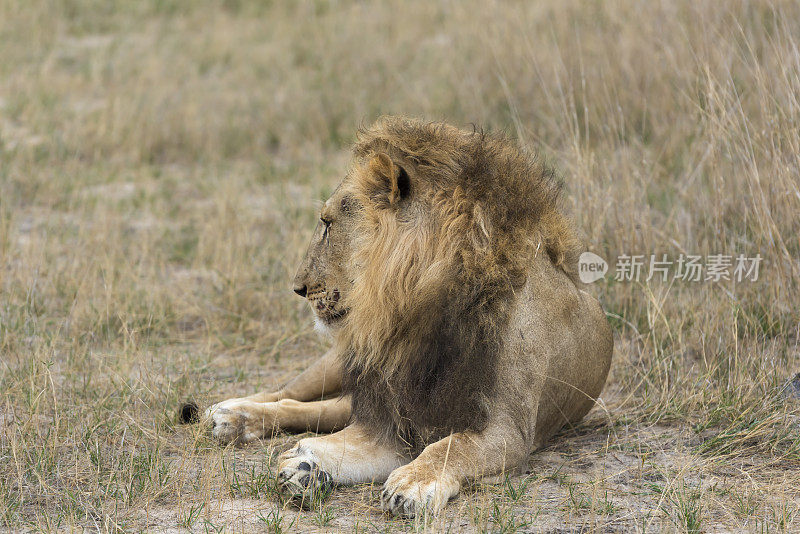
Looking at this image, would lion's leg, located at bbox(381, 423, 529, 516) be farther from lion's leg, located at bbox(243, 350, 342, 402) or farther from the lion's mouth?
lion's leg, located at bbox(243, 350, 342, 402)

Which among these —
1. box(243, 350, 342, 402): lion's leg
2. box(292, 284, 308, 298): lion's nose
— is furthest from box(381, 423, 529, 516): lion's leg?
box(243, 350, 342, 402): lion's leg

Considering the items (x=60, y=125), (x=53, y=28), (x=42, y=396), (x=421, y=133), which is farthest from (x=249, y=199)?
(x=53, y=28)

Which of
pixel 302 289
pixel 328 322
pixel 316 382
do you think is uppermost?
pixel 302 289

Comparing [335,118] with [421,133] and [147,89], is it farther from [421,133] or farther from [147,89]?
[421,133]

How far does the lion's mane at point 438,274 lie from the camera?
10.7 ft

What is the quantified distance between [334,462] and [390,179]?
0.96 meters

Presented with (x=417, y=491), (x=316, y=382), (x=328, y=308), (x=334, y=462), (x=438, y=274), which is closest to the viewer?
(x=417, y=491)

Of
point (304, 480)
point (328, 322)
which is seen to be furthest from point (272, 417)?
point (304, 480)

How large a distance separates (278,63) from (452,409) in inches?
277

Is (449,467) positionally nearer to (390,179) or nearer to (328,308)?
(328,308)

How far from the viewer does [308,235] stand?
6.08m

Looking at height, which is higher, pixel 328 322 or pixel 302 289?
pixel 302 289

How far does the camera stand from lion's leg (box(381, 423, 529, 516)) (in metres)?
3.01

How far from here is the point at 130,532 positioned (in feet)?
9.96
